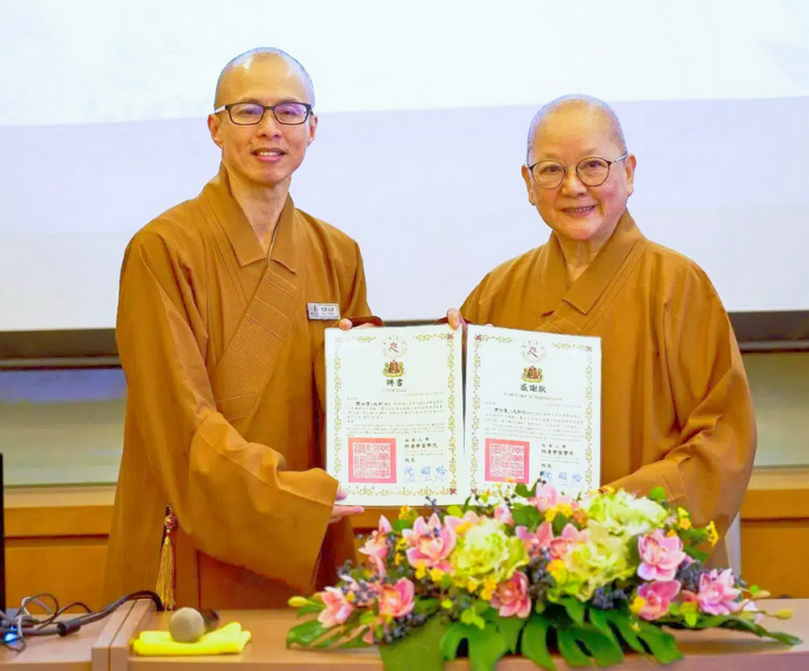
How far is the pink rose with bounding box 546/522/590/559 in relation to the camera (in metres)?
1.66

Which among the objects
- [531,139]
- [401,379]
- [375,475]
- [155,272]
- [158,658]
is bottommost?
[158,658]

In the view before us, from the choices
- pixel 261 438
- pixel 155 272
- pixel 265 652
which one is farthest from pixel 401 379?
pixel 265 652

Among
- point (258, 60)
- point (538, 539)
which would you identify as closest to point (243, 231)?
point (258, 60)

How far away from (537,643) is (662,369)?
2.99 feet

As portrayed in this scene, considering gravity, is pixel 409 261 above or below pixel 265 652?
above

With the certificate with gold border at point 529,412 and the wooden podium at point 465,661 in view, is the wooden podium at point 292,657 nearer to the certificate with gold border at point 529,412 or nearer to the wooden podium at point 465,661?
the wooden podium at point 465,661

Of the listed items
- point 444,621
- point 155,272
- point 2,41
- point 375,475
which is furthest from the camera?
point 2,41

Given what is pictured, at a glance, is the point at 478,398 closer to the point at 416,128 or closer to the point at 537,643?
the point at 537,643

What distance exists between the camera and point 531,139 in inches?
99.5

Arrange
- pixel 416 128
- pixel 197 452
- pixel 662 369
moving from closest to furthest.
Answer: pixel 197 452, pixel 662 369, pixel 416 128

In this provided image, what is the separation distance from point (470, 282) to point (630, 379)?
3.86 feet

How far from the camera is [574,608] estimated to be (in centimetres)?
162

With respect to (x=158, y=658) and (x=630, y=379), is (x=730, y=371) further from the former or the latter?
(x=158, y=658)

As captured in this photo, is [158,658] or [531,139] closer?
[158,658]
